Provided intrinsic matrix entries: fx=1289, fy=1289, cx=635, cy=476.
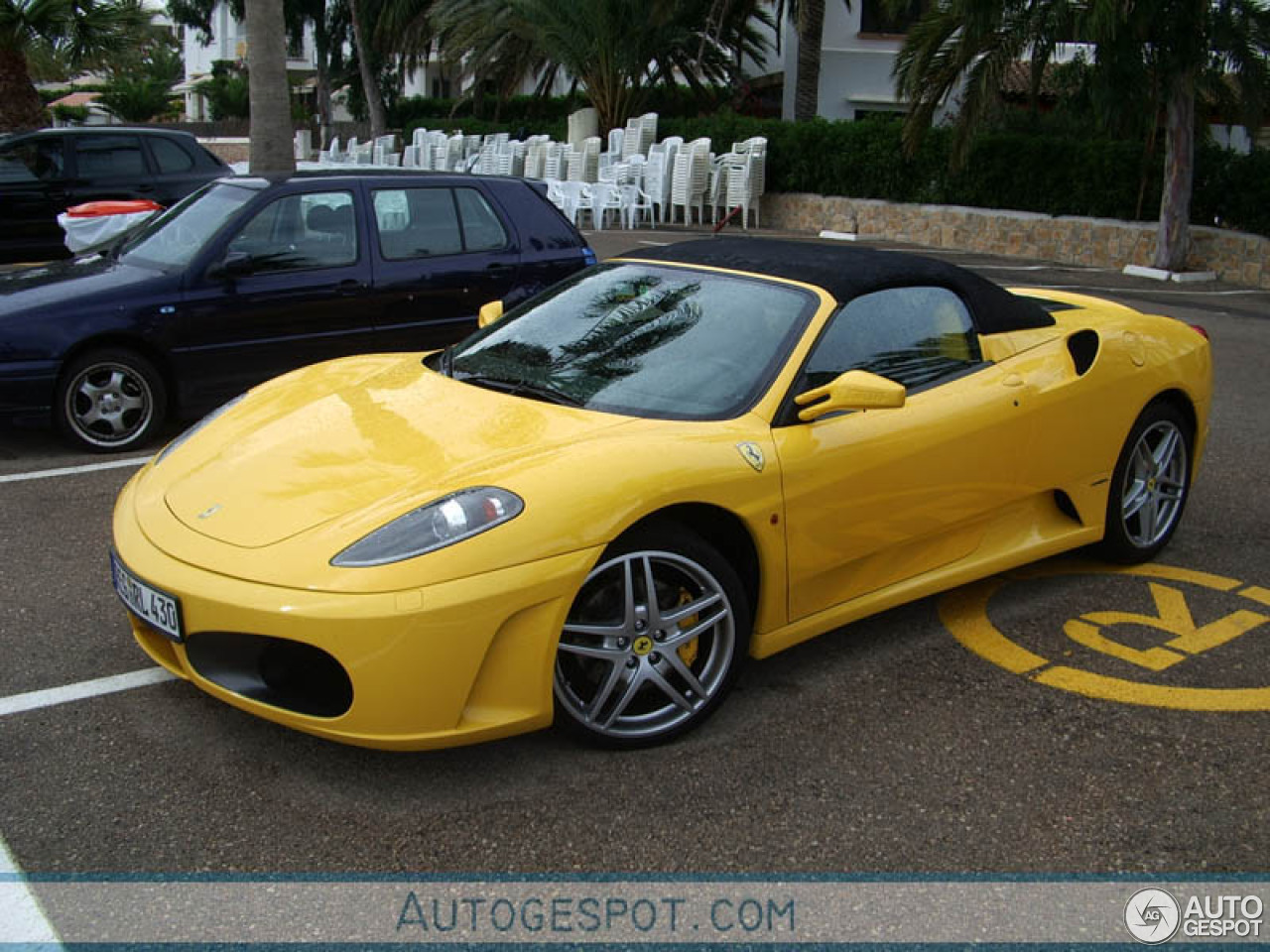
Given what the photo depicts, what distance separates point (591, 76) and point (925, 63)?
1188cm

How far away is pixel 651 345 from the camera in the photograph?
4.12 meters

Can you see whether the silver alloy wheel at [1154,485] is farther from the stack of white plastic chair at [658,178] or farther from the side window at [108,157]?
the stack of white plastic chair at [658,178]

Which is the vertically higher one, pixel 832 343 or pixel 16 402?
pixel 832 343

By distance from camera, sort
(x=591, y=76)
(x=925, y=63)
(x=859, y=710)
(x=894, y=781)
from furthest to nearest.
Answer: (x=591, y=76), (x=925, y=63), (x=859, y=710), (x=894, y=781)

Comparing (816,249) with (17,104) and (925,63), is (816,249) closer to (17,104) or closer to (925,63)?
(925,63)

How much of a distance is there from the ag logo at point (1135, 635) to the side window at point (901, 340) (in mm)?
908

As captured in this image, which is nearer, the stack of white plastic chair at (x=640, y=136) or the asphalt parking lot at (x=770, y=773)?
the asphalt parking lot at (x=770, y=773)

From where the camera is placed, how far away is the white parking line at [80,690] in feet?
12.3

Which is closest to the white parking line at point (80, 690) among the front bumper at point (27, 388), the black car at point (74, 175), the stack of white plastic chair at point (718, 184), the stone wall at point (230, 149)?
the front bumper at point (27, 388)

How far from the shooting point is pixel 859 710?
12.5ft

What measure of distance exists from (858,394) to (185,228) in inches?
194

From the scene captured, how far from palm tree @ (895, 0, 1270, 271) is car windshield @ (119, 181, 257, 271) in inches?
358

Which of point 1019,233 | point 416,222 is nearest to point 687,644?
point 416,222

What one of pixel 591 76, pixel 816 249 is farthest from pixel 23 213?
pixel 591 76
